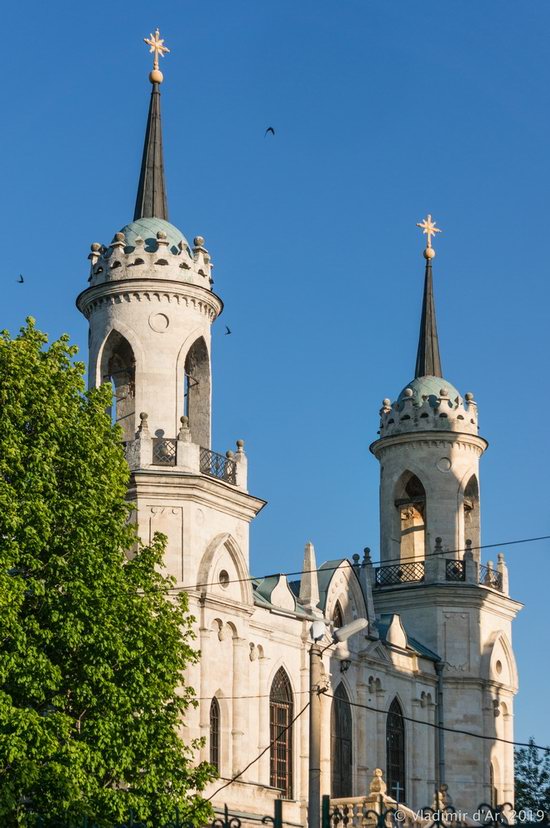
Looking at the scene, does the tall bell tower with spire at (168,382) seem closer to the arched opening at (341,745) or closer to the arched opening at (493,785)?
the arched opening at (341,745)

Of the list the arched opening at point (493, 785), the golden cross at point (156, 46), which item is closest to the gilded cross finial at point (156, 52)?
the golden cross at point (156, 46)

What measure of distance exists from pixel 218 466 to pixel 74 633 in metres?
11.4

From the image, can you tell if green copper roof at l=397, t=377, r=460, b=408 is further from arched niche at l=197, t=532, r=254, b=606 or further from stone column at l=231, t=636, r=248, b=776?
stone column at l=231, t=636, r=248, b=776

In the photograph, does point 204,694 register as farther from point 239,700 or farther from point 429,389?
point 429,389

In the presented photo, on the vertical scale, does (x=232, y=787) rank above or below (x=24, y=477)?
below

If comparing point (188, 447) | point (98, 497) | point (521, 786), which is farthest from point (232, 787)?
point (521, 786)

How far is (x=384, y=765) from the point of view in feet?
160

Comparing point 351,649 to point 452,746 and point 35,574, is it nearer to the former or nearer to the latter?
point 452,746

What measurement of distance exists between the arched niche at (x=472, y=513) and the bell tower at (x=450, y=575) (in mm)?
33

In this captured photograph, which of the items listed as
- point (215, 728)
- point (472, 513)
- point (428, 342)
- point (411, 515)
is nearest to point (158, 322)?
point (215, 728)

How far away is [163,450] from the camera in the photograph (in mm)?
40812

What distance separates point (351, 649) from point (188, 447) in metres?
10.5

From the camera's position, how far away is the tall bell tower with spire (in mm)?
40094

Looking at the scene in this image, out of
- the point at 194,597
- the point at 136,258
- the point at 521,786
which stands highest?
the point at 136,258
